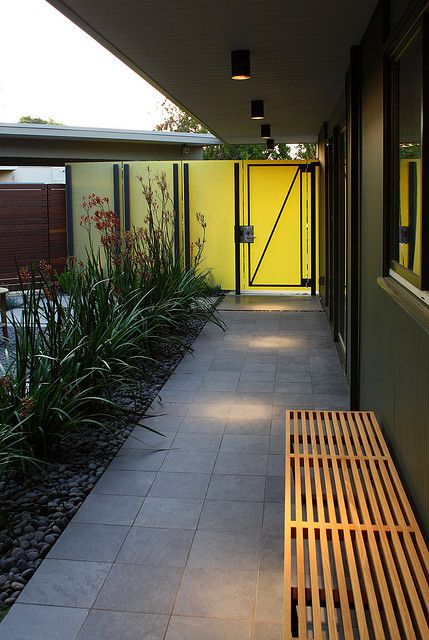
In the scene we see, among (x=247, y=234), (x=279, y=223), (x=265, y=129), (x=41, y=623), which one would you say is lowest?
(x=41, y=623)

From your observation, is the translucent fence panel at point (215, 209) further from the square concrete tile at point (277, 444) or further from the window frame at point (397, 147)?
the window frame at point (397, 147)

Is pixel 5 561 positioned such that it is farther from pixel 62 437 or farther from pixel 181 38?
pixel 181 38

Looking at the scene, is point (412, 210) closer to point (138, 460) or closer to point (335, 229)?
point (138, 460)

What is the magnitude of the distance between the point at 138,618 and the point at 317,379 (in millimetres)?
3608

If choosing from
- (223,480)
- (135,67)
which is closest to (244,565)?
(223,480)

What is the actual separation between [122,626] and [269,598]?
0.53 metres

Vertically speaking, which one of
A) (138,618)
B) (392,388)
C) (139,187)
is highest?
(139,187)

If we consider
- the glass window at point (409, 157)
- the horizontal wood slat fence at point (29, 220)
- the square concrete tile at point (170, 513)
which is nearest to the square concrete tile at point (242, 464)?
the square concrete tile at point (170, 513)

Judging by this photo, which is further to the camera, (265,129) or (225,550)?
(265,129)

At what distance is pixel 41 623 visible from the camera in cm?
261

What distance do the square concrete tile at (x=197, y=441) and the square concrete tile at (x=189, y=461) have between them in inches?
2.8

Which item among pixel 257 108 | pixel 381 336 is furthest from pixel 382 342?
pixel 257 108

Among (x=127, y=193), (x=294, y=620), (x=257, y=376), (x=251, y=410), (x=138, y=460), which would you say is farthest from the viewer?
(x=127, y=193)

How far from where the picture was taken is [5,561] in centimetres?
305
